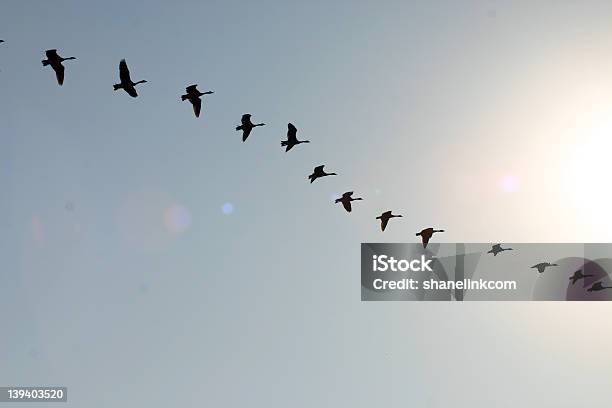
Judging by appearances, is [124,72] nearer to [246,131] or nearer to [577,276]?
[246,131]

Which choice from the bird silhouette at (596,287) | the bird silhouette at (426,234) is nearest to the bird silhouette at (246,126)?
the bird silhouette at (426,234)

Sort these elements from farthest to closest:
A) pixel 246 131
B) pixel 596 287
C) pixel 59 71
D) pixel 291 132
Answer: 1. pixel 596 287
2. pixel 246 131
3. pixel 291 132
4. pixel 59 71

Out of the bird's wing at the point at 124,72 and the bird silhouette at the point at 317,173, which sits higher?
the bird's wing at the point at 124,72

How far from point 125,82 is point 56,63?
9.98 feet

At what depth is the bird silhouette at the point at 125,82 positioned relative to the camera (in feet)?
106

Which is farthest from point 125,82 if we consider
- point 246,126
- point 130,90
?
point 246,126

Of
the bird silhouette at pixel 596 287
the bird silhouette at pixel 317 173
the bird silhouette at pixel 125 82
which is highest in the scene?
the bird silhouette at pixel 125 82

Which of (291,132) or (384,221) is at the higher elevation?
(291,132)

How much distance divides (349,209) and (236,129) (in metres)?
7.26

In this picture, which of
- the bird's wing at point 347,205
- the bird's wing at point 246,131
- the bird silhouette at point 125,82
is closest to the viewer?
the bird silhouette at point 125,82

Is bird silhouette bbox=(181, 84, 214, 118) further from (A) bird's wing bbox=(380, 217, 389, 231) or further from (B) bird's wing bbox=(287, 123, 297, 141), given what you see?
(A) bird's wing bbox=(380, 217, 389, 231)

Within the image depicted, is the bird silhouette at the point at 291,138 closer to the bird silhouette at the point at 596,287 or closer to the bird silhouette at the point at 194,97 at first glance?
the bird silhouette at the point at 194,97

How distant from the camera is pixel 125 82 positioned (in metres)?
32.5

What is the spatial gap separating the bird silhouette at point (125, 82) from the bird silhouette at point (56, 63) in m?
2.22
